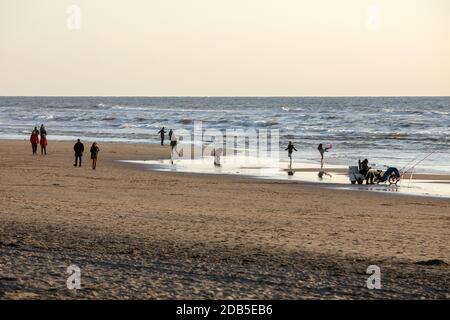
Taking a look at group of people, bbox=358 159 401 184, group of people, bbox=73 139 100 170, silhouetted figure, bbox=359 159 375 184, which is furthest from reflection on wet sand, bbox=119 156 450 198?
group of people, bbox=73 139 100 170

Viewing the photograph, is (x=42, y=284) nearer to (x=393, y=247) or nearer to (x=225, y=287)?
(x=225, y=287)

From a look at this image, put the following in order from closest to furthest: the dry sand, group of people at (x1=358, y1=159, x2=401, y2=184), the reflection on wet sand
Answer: the dry sand
the reflection on wet sand
group of people at (x1=358, y1=159, x2=401, y2=184)

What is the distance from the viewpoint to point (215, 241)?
12875 mm

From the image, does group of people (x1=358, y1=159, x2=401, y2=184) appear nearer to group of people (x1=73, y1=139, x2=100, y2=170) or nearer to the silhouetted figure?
the silhouetted figure

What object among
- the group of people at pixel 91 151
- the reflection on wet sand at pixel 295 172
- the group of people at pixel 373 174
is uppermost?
the group of people at pixel 91 151

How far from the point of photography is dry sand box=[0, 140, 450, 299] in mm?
9531

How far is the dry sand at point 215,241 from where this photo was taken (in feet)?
31.3

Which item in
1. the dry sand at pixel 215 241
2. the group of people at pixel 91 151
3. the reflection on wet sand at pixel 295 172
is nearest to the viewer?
the dry sand at pixel 215 241

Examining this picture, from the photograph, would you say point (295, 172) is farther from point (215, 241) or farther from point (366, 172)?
point (215, 241)

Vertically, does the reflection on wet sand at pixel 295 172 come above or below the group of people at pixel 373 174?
below

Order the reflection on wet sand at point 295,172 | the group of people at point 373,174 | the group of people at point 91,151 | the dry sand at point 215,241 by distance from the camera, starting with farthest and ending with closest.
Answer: the group of people at point 91,151 < the group of people at point 373,174 < the reflection on wet sand at point 295,172 < the dry sand at point 215,241

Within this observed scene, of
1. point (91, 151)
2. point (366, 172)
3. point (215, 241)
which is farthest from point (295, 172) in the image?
point (215, 241)

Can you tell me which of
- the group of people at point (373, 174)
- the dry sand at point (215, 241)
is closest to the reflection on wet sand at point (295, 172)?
the group of people at point (373, 174)

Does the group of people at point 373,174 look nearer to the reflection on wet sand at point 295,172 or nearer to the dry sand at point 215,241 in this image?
the reflection on wet sand at point 295,172
